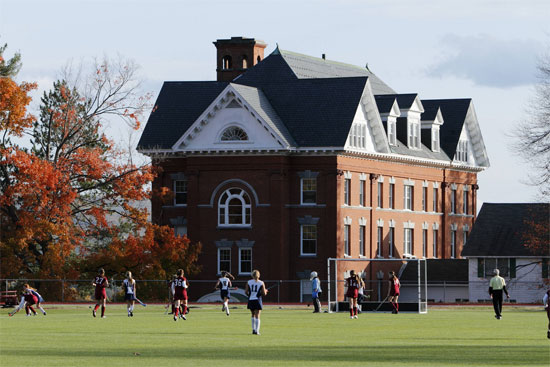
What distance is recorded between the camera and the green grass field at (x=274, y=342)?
26844 millimetres

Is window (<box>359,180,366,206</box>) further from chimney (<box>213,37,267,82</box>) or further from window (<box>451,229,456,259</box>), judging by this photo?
chimney (<box>213,37,267,82</box>)

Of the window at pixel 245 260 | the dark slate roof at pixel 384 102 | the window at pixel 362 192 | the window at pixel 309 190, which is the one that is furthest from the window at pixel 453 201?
the window at pixel 245 260

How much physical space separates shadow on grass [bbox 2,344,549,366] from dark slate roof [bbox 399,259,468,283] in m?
53.7

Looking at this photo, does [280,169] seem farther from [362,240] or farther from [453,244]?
[453,244]

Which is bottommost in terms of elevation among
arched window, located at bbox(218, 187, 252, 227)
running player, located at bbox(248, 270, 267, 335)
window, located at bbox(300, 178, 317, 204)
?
running player, located at bbox(248, 270, 267, 335)

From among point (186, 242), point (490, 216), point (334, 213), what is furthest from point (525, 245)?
point (186, 242)

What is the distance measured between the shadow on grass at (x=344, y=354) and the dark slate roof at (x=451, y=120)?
2465 inches

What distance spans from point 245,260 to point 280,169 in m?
5.50

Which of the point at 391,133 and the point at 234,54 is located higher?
the point at 234,54

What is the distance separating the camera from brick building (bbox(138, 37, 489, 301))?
78938 millimetres

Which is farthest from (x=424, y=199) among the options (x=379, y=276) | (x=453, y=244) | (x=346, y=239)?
(x=346, y=239)

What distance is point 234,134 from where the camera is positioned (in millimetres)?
79312

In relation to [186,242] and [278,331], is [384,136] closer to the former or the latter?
[186,242]

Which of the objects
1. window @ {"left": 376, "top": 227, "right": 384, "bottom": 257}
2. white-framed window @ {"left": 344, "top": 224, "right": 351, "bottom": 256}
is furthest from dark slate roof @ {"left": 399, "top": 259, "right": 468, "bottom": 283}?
white-framed window @ {"left": 344, "top": 224, "right": 351, "bottom": 256}
